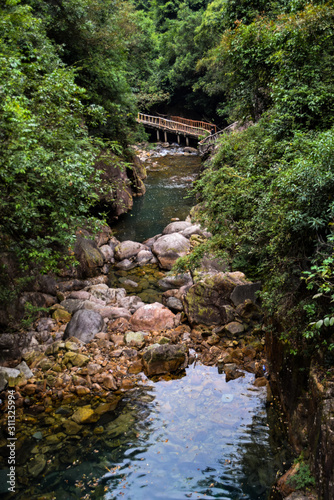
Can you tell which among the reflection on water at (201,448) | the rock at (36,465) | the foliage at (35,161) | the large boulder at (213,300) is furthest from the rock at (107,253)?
the rock at (36,465)

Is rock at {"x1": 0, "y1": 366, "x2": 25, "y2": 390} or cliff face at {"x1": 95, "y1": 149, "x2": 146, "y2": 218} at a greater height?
cliff face at {"x1": 95, "y1": 149, "x2": 146, "y2": 218}

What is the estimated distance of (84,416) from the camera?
4.99 meters

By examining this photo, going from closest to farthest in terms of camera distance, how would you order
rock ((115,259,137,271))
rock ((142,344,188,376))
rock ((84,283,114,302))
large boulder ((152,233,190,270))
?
rock ((142,344,188,376)), rock ((84,283,114,302)), large boulder ((152,233,190,270)), rock ((115,259,137,271))

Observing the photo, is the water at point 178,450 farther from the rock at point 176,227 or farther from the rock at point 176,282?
the rock at point 176,227

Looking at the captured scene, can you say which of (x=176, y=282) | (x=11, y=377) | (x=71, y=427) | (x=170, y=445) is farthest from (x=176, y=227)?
(x=170, y=445)

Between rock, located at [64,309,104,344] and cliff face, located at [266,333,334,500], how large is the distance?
3.68m

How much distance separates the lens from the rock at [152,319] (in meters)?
7.33

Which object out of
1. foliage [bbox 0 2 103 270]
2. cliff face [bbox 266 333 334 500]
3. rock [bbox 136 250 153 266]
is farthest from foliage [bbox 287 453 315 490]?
rock [bbox 136 250 153 266]

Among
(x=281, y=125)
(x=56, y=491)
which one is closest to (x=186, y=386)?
(x=56, y=491)

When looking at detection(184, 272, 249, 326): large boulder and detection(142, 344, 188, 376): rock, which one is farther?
detection(184, 272, 249, 326): large boulder

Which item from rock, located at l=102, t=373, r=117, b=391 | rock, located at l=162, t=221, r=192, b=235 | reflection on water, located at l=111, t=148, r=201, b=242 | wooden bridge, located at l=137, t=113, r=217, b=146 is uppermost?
wooden bridge, located at l=137, t=113, r=217, b=146

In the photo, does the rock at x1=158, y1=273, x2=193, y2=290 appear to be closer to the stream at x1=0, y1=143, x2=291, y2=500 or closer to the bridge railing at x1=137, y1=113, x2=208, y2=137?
the stream at x1=0, y1=143, x2=291, y2=500

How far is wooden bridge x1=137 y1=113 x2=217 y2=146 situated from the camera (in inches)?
974

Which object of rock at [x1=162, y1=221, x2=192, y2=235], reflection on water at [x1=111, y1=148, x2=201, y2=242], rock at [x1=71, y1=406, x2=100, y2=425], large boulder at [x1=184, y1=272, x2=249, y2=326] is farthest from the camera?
reflection on water at [x1=111, y1=148, x2=201, y2=242]
